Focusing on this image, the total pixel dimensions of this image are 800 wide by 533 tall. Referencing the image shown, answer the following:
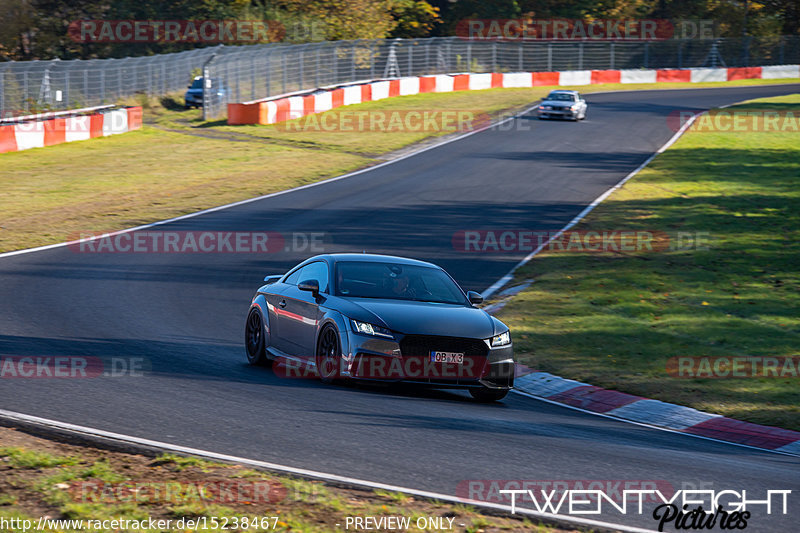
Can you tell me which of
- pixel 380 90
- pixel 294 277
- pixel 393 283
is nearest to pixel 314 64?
pixel 380 90

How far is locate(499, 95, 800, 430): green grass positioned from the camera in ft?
38.8

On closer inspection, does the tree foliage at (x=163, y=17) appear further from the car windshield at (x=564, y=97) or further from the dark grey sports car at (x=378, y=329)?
the dark grey sports car at (x=378, y=329)

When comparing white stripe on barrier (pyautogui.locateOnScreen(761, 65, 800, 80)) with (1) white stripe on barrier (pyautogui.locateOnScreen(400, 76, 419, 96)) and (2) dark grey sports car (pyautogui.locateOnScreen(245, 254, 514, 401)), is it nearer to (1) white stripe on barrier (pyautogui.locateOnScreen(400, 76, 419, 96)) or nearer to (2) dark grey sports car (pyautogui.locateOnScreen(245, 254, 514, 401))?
(1) white stripe on barrier (pyautogui.locateOnScreen(400, 76, 419, 96))

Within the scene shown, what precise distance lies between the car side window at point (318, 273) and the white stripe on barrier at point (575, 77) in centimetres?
5212

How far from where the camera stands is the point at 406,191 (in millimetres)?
26906

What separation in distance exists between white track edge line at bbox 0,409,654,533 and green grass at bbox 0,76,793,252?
39.0 feet

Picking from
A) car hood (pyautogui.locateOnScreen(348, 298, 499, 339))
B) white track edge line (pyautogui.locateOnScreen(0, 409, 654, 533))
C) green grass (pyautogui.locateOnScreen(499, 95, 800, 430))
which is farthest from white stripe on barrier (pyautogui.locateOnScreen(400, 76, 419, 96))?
white track edge line (pyautogui.locateOnScreen(0, 409, 654, 533))

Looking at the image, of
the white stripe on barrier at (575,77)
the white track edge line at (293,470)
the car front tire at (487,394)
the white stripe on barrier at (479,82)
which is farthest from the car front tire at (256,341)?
the white stripe on barrier at (575,77)

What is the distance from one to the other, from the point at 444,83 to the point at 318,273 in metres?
43.4

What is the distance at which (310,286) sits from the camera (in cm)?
1102

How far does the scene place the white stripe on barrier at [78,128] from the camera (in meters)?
33.8

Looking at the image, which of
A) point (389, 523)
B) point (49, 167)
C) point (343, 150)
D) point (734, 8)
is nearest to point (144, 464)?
point (389, 523)

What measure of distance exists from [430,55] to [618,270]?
39525 millimetres

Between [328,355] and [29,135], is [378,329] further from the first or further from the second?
[29,135]
